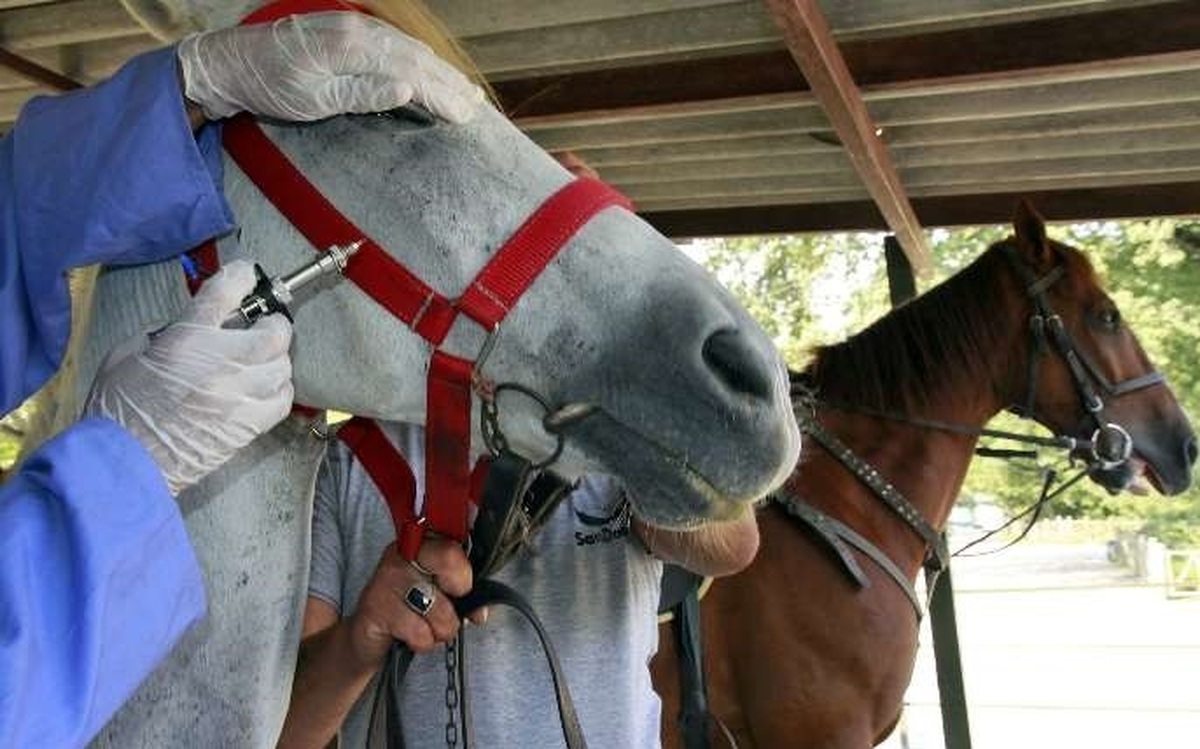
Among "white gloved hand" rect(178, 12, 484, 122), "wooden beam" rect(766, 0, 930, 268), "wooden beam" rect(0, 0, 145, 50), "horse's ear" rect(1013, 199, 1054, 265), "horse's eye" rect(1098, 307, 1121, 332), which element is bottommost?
"white gloved hand" rect(178, 12, 484, 122)

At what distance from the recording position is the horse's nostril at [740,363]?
3.22 feet

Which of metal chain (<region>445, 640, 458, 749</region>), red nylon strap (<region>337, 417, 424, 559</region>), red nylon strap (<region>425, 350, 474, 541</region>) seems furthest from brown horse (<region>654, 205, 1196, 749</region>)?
red nylon strap (<region>425, 350, 474, 541</region>)

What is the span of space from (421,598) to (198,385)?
380 millimetres

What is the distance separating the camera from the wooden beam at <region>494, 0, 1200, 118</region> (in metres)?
2.70

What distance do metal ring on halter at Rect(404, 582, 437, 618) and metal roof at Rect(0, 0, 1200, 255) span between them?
1.81 meters

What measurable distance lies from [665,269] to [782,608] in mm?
2016

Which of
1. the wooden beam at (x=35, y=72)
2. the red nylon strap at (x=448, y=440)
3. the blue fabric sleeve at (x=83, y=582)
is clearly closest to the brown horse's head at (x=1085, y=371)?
the red nylon strap at (x=448, y=440)

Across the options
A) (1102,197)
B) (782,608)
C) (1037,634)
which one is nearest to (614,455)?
(782,608)

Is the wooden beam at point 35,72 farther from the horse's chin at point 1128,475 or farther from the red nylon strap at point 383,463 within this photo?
the horse's chin at point 1128,475

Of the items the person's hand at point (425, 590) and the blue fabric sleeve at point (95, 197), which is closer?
the blue fabric sleeve at point (95, 197)

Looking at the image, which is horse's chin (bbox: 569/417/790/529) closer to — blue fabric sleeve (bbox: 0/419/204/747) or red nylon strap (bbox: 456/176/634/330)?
red nylon strap (bbox: 456/176/634/330)

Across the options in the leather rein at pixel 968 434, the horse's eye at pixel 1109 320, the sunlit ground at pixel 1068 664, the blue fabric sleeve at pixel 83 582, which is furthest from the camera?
the sunlit ground at pixel 1068 664

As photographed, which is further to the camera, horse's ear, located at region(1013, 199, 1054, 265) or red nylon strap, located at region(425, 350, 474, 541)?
horse's ear, located at region(1013, 199, 1054, 265)

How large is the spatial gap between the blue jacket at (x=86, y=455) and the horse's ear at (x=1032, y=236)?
9.74ft
